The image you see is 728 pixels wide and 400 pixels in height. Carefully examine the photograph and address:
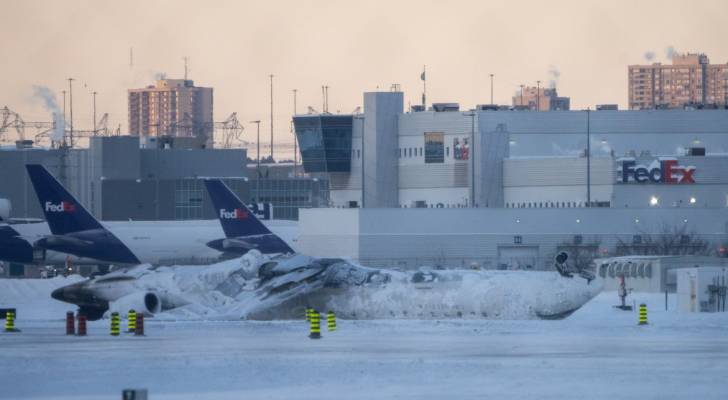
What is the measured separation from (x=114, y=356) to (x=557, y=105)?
433 feet

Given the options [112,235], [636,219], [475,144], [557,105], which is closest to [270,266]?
[112,235]

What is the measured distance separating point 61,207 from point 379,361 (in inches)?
2527

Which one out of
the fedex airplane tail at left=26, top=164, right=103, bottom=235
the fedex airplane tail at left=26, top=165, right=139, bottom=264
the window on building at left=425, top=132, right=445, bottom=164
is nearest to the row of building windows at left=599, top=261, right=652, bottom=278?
the fedex airplane tail at left=26, top=164, right=103, bottom=235

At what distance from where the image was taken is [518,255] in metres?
122

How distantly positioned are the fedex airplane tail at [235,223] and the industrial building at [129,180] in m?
59.6

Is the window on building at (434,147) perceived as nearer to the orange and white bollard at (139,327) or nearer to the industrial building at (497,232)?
the industrial building at (497,232)

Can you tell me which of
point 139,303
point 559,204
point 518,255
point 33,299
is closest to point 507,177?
point 559,204

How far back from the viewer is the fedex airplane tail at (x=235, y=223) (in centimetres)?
11688

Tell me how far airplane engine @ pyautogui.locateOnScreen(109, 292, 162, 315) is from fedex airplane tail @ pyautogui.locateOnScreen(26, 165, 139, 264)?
41418 mm

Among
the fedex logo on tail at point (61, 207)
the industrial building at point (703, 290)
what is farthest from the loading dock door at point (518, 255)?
the industrial building at point (703, 290)

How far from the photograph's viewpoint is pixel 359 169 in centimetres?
14650

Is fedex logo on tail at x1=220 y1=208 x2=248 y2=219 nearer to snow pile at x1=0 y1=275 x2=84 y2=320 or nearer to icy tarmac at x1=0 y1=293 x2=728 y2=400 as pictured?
snow pile at x1=0 y1=275 x2=84 y2=320

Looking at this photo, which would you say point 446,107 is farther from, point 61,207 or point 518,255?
point 61,207

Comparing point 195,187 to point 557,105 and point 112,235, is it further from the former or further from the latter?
point 112,235
